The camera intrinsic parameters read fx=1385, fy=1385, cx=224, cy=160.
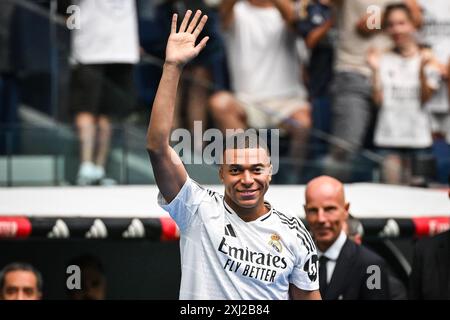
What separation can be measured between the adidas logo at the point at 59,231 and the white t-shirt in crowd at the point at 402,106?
10.0ft

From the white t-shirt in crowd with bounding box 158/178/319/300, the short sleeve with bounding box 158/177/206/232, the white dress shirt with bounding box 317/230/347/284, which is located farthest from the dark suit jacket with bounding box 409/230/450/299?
the short sleeve with bounding box 158/177/206/232

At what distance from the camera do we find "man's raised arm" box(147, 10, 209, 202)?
5.66m

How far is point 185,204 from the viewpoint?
5891 mm

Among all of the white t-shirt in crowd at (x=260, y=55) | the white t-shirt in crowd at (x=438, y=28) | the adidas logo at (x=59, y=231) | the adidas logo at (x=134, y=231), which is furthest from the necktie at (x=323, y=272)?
the white t-shirt in crowd at (x=438, y=28)

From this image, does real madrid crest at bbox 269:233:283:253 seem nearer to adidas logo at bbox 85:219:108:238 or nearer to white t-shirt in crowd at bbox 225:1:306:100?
adidas logo at bbox 85:219:108:238

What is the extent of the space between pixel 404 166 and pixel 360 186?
1.79 feet

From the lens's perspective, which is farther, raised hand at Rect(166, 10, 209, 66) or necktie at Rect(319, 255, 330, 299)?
necktie at Rect(319, 255, 330, 299)

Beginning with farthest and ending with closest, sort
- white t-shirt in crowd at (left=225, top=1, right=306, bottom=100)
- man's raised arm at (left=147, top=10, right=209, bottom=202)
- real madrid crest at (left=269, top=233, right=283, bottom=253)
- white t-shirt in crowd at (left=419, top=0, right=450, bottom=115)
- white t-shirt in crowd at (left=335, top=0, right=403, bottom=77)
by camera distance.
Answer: white t-shirt in crowd at (left=419, top=0, right=450, bottom=115), white t-shirt in crowd at (left=335, top=0, right=403, bottom=77), white t-shirt in crowd at (left=225, top=1, right=306, bottom=100), real madrid crest at (left=269, top=233, right=283, bottom=253), man's raised arm at (left=147, top=10, right=209, bottom=202)

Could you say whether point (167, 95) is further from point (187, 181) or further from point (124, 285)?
point (124, 285)

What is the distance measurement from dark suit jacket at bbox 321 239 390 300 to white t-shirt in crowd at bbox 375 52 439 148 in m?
2.71

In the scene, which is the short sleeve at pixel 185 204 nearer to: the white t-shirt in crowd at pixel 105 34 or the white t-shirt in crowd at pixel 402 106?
the white t-shirt in crowd at pixel 105 34

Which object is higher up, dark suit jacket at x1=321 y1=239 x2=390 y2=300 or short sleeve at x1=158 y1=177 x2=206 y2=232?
short sleeve at x1=158 y1=177 x2=206 y2=232

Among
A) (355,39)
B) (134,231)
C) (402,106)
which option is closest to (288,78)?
(355,39)
